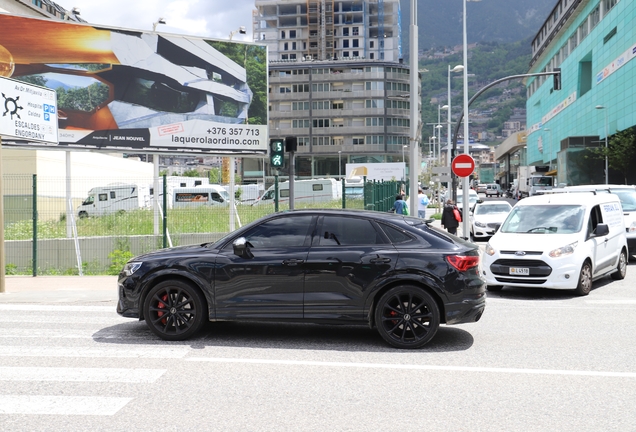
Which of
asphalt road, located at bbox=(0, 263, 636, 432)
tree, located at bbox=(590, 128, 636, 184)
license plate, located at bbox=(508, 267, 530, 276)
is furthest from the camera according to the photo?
tree, located at bbox=(590, 128, 636, 184)

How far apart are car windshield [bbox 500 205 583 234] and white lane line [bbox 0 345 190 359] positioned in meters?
7.95

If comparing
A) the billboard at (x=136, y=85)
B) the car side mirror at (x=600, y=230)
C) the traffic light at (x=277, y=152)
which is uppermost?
the billboard at (x=136, y=85)

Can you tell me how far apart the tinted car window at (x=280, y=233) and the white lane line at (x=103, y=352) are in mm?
1482

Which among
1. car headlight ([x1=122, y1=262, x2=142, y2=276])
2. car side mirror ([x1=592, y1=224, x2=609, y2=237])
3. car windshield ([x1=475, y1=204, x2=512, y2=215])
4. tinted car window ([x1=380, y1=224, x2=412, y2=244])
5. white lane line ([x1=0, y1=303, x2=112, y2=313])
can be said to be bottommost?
white lane line ([x1=0, y1=303, x2=112, y2=313])

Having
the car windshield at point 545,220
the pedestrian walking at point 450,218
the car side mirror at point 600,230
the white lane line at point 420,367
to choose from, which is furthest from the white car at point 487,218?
the white lane line at point 420,367

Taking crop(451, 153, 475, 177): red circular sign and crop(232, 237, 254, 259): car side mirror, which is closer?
crop(232, 237, 254, 259): car side mirror

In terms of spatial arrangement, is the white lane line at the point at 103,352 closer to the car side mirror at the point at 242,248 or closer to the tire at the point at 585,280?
the car side mirror at the point at 242,248

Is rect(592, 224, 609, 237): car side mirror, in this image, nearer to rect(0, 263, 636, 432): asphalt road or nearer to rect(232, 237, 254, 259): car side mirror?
rect(0, 263, 636, 432): asphalt road

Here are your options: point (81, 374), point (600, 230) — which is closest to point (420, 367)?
point (81, 374)

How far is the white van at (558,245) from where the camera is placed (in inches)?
465

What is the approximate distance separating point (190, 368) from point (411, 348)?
2500 millimetres

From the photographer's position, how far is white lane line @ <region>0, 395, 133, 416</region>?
5309 millimetres

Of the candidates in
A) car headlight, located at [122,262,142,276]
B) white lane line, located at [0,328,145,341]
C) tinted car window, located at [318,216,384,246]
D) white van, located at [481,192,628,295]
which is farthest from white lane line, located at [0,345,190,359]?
white van, located at [481,192,628,295]

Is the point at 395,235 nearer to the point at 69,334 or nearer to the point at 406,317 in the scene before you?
the point at 406,317
